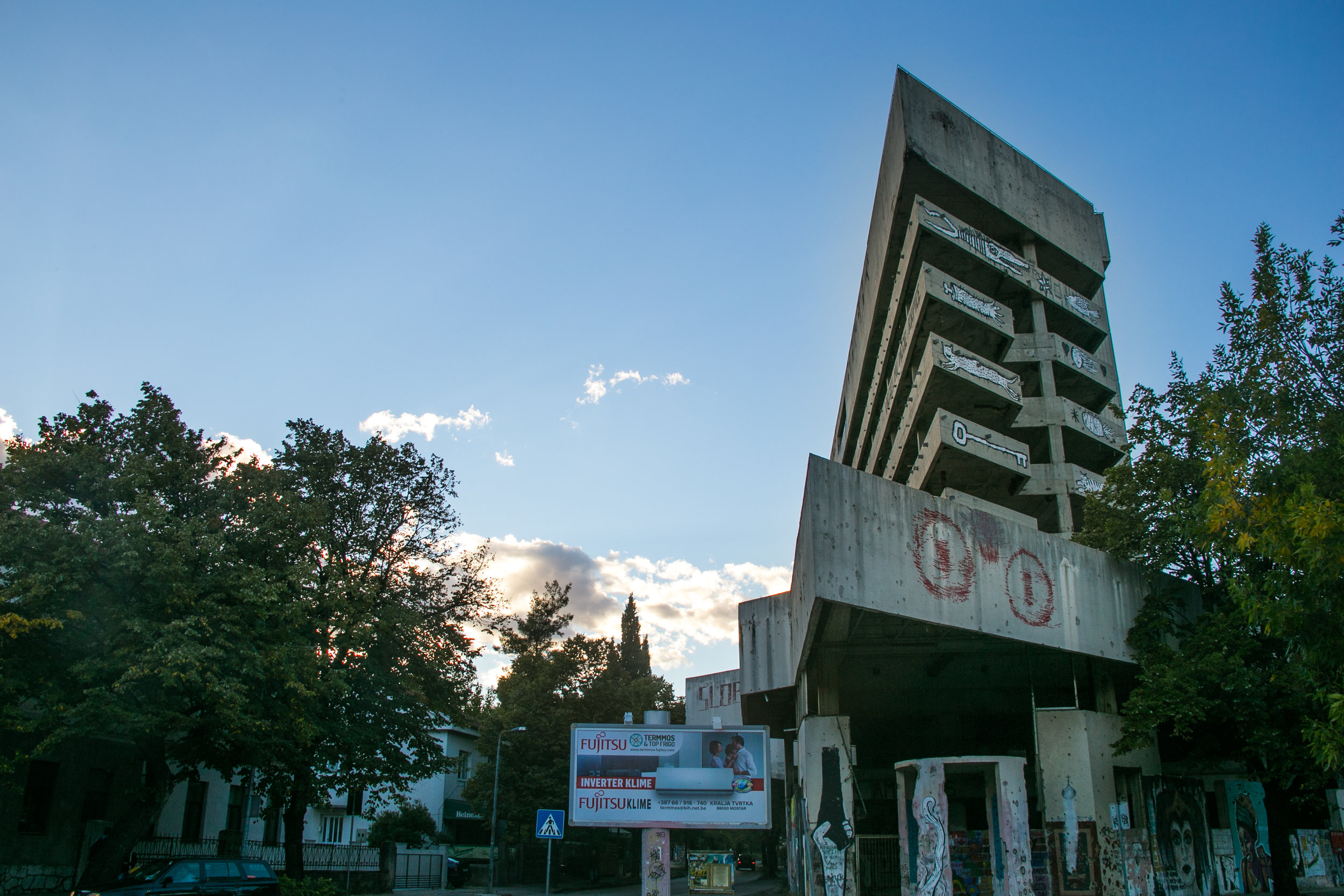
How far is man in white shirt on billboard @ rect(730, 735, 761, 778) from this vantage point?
59.9ft

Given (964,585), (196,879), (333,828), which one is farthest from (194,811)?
(964,585)

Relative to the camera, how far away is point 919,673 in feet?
98.5

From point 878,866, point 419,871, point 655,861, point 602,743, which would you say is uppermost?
point 602,743

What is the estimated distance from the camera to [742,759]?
18.3 metres

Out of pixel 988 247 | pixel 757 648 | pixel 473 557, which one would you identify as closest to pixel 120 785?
pixel 473 557

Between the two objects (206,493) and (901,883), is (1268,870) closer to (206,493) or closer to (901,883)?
(901,883)

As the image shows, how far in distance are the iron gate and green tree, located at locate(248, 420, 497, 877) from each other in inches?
311

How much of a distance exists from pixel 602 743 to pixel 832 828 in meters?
7.93

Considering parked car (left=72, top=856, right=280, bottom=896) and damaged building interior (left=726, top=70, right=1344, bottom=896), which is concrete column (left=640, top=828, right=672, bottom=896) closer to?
damaged building interior (left=726, top=70, right=1344, bottom=896)

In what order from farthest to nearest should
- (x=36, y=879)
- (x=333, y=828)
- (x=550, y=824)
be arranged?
(x=333, y=828) → (x=36, y=879) → (x=550, y=824)

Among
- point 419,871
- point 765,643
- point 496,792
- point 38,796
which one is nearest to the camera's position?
point 38,796

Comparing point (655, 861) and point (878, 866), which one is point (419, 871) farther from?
point (655, 861)

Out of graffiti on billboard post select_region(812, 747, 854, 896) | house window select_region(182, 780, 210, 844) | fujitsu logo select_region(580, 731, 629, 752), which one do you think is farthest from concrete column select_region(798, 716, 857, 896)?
house window select_region(182, 780, 210, 844)

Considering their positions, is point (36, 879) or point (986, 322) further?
point (986, 322)
